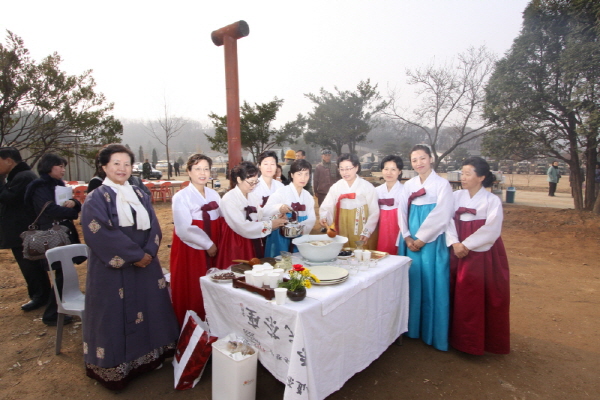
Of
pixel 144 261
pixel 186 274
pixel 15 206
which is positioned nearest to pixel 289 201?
pixel 186 274

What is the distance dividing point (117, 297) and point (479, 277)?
289cm

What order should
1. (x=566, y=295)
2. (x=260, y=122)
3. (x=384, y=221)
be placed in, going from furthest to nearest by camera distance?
(x=260, y=122) < (x=566, y=295) < (x=384, y=221)

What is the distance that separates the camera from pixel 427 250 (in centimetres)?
315

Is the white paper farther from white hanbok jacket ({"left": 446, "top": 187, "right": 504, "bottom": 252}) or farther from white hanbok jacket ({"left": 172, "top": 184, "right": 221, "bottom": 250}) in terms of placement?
white hanbok jacket ({"left": 446, "top": 187, "right": 504, "bottom": 252})

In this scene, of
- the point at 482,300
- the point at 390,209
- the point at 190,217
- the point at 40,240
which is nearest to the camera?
the point at 482,300

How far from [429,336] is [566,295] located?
8.60 feet

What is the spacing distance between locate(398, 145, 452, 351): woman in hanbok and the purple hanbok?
7.27ft

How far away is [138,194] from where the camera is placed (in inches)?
107

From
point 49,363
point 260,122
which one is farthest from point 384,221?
point 260,122

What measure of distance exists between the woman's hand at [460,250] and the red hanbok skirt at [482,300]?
2.3 inches

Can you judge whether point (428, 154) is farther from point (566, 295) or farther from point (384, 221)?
point (566, 295)

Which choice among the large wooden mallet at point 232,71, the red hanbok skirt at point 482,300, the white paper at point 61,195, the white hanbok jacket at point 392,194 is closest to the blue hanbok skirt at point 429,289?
the red hanbok skirt at point 482,300

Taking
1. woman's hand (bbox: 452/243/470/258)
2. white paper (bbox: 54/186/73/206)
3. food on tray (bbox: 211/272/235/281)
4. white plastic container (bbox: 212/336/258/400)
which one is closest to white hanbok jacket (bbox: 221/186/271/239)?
food on tray (bbox: 211/272/235/281)

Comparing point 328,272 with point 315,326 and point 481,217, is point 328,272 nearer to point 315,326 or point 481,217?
point 315,326
